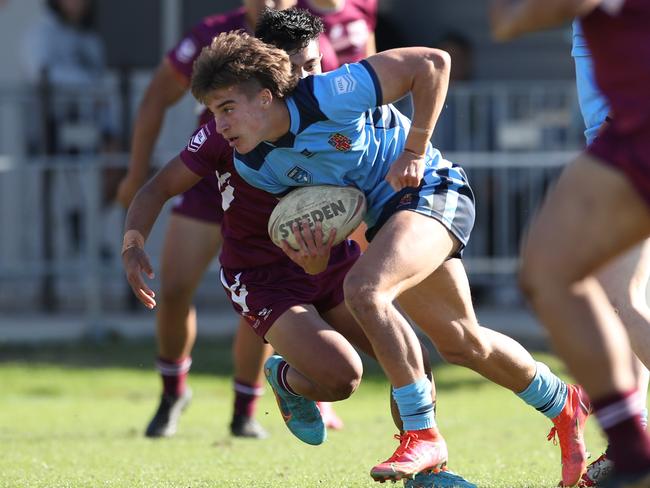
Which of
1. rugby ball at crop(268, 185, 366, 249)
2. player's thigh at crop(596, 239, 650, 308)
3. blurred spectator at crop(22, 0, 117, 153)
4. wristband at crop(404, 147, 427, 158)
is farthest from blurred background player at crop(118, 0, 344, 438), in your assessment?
blurred spectator at crop(22, 0, 117, 153)

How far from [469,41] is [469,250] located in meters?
3.34

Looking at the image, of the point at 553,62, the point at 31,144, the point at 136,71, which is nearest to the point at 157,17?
the point at 136,71

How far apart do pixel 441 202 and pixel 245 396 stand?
9.01ft

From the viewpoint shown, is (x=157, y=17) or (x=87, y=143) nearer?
(x=87, y=143)

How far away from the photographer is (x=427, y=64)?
5.20m

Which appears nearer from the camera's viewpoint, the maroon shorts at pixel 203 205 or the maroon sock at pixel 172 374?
the maroon shorts at pixel 203 205

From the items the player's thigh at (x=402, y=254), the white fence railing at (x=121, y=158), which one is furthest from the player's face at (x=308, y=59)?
the white fence railing at (x=121, y=158)

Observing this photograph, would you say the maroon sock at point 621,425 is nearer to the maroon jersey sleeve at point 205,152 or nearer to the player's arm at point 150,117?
the maroon jersey sleeve at point 205,152

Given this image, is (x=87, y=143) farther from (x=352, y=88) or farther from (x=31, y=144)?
(x=352, y=88)

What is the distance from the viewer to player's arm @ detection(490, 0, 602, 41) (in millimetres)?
3723

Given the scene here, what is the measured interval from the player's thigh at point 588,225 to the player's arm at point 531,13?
44 centimetres

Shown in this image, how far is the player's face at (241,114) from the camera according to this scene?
5086 mm

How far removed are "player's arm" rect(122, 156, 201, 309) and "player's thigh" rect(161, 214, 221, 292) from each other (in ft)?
6.39

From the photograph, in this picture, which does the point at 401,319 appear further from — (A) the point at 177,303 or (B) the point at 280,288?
(A) the point at 177,303
